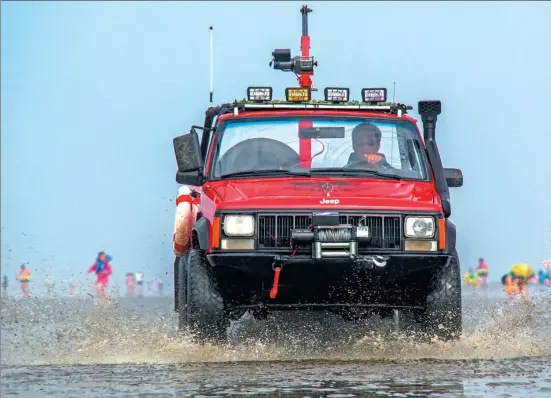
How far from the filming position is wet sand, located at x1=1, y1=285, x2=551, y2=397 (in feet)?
28.4

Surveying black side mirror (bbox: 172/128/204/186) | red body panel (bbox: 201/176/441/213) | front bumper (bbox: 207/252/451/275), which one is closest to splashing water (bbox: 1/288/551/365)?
front bumper (bbox: 207/252/451/275)

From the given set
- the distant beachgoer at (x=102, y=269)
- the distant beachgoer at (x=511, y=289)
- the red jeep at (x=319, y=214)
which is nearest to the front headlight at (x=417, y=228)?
the red jeep at (x=319, y=214)

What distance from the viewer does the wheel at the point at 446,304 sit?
1123 centimetres

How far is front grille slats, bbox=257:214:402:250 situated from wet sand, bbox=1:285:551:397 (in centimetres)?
88

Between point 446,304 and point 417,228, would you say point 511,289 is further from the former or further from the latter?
point 417,228

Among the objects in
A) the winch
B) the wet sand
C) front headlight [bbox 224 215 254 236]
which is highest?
front headlight [bbox 224 215 254 236]

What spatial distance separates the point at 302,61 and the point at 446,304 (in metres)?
5.82

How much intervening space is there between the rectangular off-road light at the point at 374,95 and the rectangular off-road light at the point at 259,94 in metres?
0.85

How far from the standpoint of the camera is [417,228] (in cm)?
1083

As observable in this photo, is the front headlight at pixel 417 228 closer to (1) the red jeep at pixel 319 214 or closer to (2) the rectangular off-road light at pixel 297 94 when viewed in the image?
(1) the red jeep at pixel 319 214

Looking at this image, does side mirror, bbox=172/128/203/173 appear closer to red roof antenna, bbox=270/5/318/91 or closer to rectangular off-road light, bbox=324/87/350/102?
rectangular off-road light, bbox=324/87/350/102

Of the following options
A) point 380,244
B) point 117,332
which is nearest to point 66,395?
point 380,244

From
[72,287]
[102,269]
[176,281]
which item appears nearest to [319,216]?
[176,281]

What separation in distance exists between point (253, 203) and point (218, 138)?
1.58 meters
